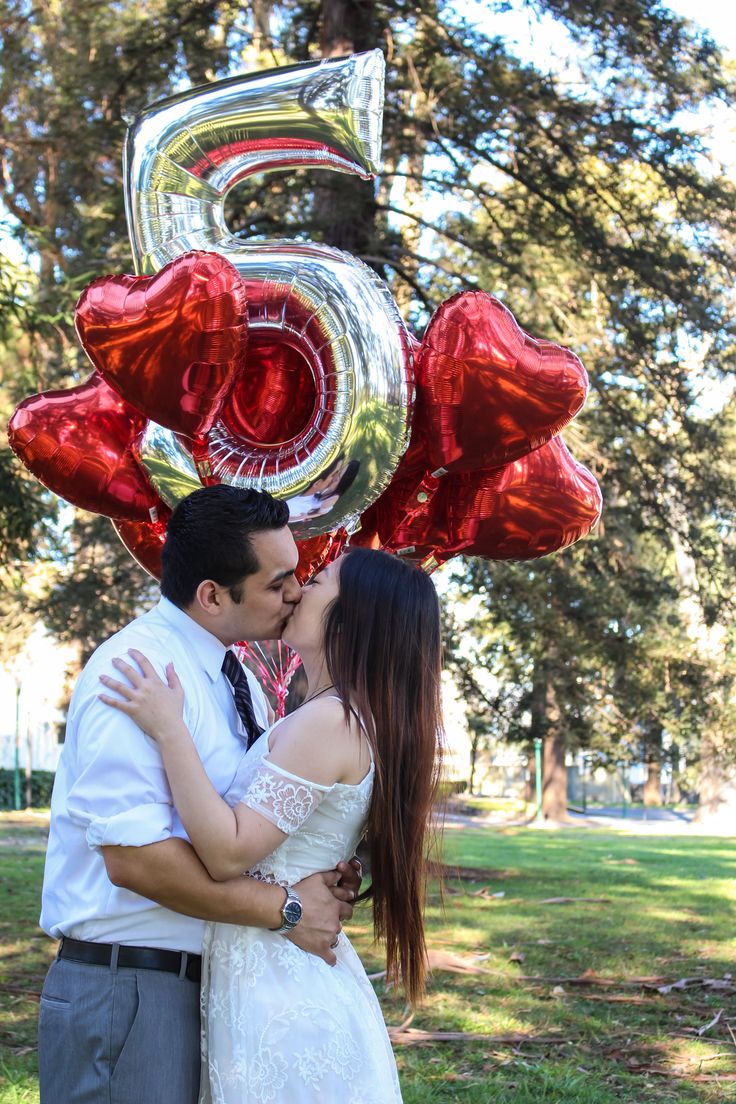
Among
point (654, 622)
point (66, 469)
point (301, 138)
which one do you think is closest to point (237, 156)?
point (301, 138)

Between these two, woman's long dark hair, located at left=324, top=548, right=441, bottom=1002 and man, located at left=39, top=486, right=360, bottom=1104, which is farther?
woman's long dark hair, located at left=324, top=548, right=441, bottom=1002

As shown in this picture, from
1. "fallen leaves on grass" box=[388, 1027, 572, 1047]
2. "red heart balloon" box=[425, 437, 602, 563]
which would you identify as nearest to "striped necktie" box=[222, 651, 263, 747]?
"red heart balloon" box=[425, 437, 602, 563]

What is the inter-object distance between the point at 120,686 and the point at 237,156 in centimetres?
215

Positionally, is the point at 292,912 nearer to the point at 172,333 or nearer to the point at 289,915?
the point at 289,915

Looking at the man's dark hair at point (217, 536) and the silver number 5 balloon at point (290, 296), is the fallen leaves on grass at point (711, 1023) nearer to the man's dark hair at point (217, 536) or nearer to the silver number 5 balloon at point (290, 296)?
the silver number 5 balloon at point (290, 296)

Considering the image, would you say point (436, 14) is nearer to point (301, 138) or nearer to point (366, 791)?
point (301, 138)

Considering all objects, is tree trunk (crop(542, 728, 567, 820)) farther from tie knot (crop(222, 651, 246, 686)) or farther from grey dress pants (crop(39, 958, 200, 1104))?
grey dress pants (crop(39, 958, 200, 1104))

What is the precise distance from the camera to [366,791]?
7.55 ft

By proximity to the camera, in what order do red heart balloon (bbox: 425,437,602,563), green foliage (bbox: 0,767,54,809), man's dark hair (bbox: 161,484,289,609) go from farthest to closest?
green foliage (bbox: 0,767,54,809) → red heart balloon (bbox: 425,437,602,563) → man's dark hair (bbox: 161,484,289,609)

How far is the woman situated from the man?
4cm

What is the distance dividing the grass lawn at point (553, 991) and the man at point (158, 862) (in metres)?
1.71

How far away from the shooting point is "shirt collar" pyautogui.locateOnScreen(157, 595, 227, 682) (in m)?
2.31

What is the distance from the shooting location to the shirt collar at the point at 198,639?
231cm

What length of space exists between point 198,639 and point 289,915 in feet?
1.76
